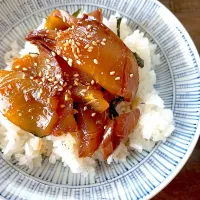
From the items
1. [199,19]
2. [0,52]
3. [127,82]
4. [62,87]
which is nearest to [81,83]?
[62,87]

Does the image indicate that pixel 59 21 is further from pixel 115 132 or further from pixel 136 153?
pixel 136 153

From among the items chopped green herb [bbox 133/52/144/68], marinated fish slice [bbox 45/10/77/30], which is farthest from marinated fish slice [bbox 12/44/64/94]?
chopped green herb [bbox 133/52/144/68]

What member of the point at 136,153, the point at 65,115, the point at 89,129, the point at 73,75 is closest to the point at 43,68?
the point at 73,75

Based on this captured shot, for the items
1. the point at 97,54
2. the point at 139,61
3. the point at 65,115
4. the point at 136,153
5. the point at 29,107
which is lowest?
the point at 29,107

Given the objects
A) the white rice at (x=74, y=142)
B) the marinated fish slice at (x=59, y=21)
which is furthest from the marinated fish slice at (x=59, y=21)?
the white rice at (x=74, y=142)

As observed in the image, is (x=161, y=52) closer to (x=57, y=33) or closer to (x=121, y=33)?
(x=121, y=33)
